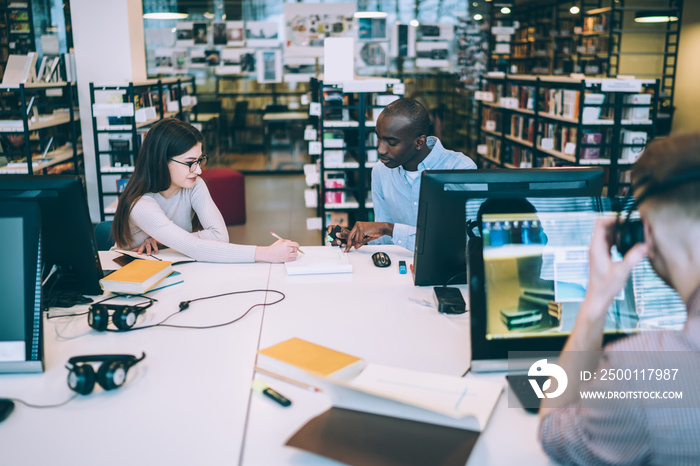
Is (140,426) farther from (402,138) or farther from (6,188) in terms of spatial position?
(402,138)

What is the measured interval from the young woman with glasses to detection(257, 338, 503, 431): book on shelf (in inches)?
35.2

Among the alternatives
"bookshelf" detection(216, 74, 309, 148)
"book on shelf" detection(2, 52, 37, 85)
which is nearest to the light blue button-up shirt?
"book on shelf" detection(2, 52, 37, 85)

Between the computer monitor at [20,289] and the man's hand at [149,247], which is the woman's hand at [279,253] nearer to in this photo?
the man's hand at [149,247]

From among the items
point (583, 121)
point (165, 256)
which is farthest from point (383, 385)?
point (583, 121)

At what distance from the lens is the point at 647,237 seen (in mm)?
940

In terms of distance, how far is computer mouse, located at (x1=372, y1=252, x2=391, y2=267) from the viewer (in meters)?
2.28

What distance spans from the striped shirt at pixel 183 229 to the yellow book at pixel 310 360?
2.96 ft

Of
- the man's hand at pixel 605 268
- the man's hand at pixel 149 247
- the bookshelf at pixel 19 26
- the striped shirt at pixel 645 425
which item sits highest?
the bookshelf at pixel 19 26

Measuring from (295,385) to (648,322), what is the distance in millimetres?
824

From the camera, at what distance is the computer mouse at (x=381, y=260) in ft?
7.48

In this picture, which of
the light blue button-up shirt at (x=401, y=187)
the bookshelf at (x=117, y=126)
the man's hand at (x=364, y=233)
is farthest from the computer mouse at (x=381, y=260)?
the bookshelf at (x=117, y=126)

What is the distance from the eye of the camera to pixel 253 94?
9.23 metres

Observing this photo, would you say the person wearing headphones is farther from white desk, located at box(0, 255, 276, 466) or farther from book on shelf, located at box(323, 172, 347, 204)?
book on shelf, located at box(323, 172, 347, 204)

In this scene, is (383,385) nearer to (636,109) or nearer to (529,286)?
(529,286)
